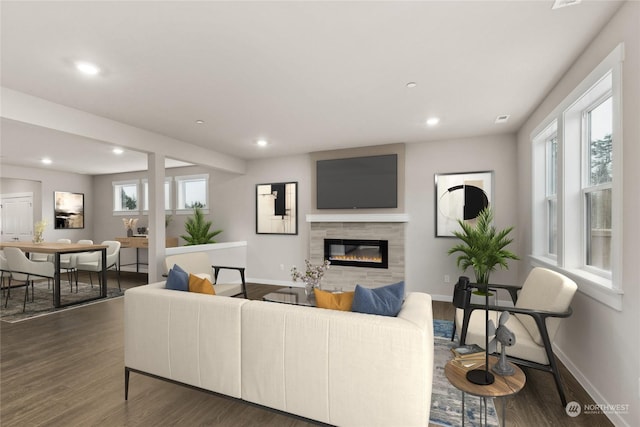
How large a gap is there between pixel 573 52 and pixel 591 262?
1705 millimetres

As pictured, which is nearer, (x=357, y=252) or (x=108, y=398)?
(x=108, y=398)

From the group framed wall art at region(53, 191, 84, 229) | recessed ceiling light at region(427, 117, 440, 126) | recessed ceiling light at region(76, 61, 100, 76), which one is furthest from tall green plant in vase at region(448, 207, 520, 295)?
framed wall art at region(53, 191, 84, 229)

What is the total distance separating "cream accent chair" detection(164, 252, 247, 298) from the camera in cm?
390

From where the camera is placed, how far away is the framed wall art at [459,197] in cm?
480

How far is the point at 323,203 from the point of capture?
577 centimetres

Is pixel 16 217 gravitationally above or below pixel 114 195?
below

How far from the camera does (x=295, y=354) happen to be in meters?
1.66

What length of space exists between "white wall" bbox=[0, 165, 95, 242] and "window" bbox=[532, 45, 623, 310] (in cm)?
992

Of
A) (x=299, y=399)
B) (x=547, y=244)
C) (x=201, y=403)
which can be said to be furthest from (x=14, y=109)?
(x=547, y=244)

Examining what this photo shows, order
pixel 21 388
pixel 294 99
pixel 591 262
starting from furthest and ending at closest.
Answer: pixel 294 99 → pixel 591 262 → pixel 21 388

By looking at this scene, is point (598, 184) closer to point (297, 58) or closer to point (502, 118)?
point (502, 118)

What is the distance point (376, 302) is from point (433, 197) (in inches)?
147

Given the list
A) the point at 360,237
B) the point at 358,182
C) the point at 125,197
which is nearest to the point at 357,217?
the point at 360,237

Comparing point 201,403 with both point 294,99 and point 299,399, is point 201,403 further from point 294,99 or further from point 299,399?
point 294,99
